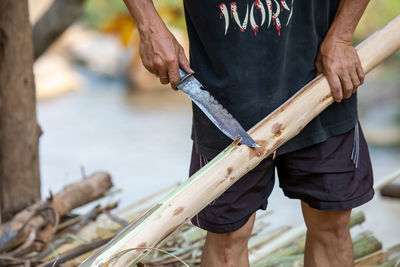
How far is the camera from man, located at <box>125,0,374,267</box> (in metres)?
1.35

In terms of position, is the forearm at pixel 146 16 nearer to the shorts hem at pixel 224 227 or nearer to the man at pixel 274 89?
the man at pixel 274 89

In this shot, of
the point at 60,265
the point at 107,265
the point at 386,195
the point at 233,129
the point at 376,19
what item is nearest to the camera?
the point at 107,265

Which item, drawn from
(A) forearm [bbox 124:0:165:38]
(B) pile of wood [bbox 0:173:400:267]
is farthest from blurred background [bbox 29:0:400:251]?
(A) forearm [bbox 124:0:165:38]

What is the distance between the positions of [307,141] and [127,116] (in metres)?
4.07

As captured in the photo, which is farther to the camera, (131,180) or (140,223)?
(131,180)

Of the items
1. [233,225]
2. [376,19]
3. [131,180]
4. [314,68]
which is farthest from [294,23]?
[376,19]

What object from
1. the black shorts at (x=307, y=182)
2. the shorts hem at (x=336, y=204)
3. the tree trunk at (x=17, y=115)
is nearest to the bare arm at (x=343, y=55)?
the black shorts at (x=307, y=182)

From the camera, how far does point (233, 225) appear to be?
56.0 inches

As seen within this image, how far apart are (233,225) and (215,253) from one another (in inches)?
3.4

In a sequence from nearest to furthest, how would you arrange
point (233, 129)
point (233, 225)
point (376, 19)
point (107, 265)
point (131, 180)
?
point (107, 265) → point (233, 129) → point (233, 225) → point (131, 180) → point (376, 19)

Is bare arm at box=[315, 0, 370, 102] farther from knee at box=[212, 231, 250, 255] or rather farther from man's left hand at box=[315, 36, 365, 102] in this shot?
knee at box=[212, 231, 250, 255]

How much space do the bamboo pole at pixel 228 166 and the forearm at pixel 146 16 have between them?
29cm

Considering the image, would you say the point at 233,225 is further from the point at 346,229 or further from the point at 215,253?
the point at 346,229

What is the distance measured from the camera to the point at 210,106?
1314mm
